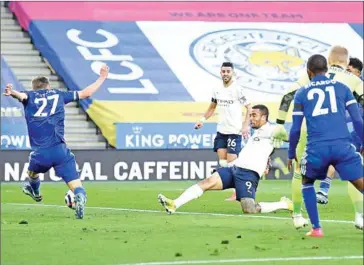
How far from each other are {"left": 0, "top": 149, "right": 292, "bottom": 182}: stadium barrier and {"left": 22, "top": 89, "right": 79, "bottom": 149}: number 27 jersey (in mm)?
11540

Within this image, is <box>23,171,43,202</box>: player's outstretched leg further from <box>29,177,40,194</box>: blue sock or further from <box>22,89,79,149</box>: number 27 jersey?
<box>22,89,79,149</box>: number 27 jersey

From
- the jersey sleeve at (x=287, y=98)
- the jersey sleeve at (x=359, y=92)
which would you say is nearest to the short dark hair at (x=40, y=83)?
the jersey sleeve at (x=287, y=98)

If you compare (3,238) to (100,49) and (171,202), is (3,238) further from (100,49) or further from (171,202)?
(100,49)

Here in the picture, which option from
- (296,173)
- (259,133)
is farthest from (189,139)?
(296,173)

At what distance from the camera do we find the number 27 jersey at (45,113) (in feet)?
52.5

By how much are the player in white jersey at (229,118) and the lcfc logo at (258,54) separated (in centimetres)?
1461

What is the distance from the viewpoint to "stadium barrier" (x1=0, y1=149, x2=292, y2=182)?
27672 millimetres

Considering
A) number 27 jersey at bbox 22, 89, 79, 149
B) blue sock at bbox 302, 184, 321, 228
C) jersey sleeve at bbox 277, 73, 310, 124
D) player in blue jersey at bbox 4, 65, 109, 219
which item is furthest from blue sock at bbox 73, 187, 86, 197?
blue sock at bbox 302, 184, 321, 228

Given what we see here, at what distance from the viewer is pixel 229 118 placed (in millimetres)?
20438

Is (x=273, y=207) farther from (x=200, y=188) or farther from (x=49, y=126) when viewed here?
(x=49, y=126)

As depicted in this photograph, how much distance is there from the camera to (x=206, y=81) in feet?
115

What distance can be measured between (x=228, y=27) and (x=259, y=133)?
828 inches

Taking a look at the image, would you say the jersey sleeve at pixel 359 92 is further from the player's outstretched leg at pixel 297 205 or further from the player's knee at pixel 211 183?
the player's knee at pixel 211 183

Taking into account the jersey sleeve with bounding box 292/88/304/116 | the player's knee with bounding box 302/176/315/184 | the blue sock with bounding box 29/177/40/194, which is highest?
the jersey sleeve with bounding box 292/88/304/116
